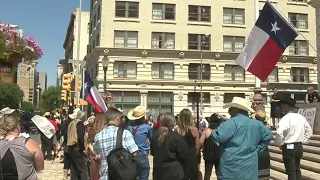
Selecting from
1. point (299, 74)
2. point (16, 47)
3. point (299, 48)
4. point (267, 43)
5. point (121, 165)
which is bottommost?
point (121, 165)

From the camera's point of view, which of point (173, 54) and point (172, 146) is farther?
point (173, 54)

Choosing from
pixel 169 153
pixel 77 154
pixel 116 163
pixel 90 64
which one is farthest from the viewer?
pixel 90 64

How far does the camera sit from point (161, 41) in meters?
41.3

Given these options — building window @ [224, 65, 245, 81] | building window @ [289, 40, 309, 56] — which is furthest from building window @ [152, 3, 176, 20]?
building window @ [289, 40, 309, 56]

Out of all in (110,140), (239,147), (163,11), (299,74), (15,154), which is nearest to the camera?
(15,154)

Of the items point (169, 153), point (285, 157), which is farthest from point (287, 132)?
point (169, 153)

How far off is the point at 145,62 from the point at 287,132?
112ft

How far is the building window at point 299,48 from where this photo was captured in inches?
1737

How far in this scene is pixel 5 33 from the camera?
343 inches

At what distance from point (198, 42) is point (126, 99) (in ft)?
32.7

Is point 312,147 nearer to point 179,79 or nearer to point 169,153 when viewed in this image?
point 169,153

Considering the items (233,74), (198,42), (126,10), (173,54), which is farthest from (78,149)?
(233,74)

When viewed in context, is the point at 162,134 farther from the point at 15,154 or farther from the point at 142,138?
the point at 15,154

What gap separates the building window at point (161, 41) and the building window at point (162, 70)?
1.90 meters
